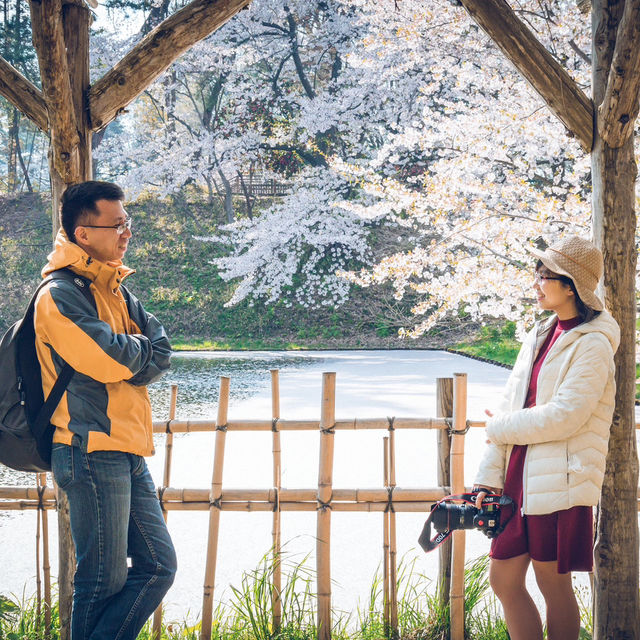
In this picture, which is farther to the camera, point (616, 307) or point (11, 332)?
point (616, 307)

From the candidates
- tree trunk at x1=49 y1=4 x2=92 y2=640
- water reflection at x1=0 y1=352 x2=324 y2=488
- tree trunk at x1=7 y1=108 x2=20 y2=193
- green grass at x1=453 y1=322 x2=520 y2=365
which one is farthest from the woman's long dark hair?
tree trunk at x1=7 y1=108 x2=20 y2=193

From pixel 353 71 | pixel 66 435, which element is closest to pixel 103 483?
pixel 66 435

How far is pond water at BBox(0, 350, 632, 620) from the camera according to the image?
3.82 meters

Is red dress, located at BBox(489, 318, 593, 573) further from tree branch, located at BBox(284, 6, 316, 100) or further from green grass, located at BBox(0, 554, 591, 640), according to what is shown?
tree branch, located at BBox(284, 6, 316, 100)

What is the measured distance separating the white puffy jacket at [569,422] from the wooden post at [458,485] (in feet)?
1.37

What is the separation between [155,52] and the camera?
2484mm

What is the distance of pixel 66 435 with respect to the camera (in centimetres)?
198

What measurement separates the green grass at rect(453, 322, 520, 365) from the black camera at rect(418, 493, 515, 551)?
9.56 metres

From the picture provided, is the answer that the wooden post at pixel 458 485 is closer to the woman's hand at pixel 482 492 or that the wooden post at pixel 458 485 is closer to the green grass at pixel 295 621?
the green grass at pixel 295 621

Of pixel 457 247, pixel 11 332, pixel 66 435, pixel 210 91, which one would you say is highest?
pixel 210 91

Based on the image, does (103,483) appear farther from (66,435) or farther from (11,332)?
(11,332)

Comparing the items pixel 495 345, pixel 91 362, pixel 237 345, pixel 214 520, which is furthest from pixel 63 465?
pixel 237 345

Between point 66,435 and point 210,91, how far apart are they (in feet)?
64.7

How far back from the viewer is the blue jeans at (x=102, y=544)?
1974 mm
